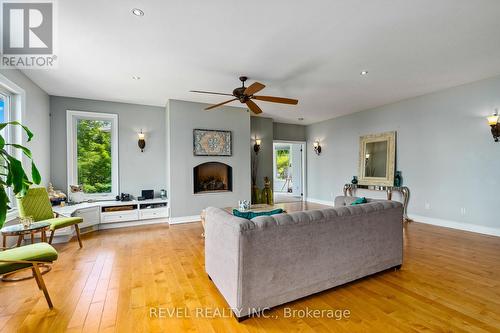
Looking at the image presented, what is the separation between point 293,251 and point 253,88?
2211mm

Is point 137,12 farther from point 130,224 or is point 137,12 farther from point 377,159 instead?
point 377,159

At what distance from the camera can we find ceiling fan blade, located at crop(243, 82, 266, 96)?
3042 millimetres

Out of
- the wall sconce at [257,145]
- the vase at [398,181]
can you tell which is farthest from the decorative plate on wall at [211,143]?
Answer: the vase at [398,181]

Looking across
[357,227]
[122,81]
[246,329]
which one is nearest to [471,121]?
[357,227]

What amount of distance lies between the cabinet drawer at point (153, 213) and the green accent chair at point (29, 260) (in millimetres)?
2822

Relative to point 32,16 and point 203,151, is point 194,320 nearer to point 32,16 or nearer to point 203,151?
point 32,16

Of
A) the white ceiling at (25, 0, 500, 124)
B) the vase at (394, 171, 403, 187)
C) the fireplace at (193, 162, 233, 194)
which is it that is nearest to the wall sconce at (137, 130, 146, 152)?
the white ceiling at (25, 0, 500, 124)

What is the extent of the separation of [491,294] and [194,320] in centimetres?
283

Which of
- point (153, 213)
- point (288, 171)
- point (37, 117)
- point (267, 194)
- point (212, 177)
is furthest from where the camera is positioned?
point (288, 171)

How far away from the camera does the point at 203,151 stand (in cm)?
543

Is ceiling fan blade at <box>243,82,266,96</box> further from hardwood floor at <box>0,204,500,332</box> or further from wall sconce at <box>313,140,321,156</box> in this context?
wall sconce at <box>313,140,321,156</box>

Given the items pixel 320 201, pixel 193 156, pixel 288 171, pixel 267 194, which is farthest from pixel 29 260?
pixel 288 171

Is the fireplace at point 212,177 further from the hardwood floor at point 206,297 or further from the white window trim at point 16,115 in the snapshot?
the white window trim at point 16,115

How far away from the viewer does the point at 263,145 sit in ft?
23.7
